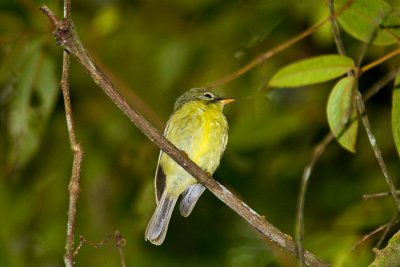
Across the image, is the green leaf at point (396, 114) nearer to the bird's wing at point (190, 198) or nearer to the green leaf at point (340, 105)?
the green leaf at point (340, 105)

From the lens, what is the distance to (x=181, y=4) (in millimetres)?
6215

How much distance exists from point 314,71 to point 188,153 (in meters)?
1.61

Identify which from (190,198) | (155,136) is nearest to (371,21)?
(155,136)

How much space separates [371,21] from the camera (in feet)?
10.0

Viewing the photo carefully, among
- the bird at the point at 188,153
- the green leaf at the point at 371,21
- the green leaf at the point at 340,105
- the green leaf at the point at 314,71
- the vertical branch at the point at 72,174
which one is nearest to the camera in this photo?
the vertical branch at the point at 72,174

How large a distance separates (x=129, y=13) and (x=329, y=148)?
2129 millimetres

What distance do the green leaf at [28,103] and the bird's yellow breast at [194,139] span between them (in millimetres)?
744

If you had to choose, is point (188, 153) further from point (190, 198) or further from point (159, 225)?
point (159, 225)

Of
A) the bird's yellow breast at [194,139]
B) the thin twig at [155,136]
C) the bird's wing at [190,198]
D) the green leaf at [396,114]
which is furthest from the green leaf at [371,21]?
the bird's wing at [190,198]

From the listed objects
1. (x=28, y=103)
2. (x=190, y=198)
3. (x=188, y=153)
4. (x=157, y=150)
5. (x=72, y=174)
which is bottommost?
(x=72, y=174)

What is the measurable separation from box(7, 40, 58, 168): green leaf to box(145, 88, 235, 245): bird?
0.72 m

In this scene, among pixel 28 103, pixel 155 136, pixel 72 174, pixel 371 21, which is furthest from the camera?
pixel 28 103

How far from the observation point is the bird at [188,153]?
428 centimetres

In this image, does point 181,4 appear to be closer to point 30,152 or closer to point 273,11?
point 273,11
